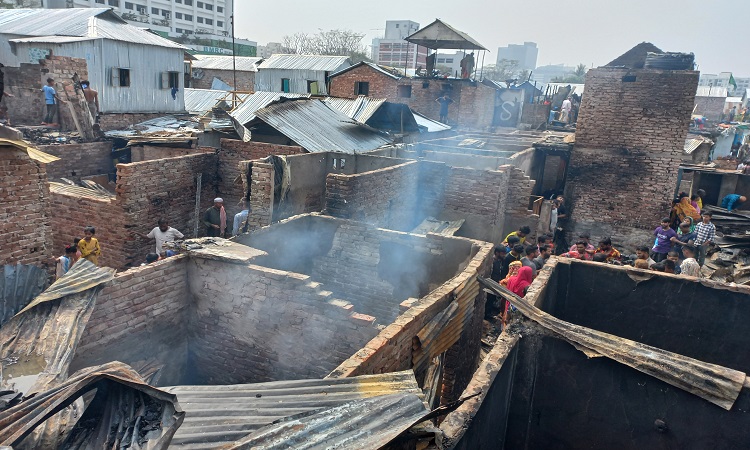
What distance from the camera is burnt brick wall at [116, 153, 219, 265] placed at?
34.0 feet

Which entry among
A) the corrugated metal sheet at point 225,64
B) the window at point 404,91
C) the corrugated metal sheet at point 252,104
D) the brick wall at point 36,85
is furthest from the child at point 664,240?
the corrugated metal sheet at point 225,64

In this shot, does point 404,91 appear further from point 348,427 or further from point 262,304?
point 348,427

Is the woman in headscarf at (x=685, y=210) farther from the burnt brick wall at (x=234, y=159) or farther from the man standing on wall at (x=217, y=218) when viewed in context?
the man standing on wall at (x=217, y=218)

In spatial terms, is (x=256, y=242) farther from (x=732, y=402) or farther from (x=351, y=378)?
(x=732, y=402)

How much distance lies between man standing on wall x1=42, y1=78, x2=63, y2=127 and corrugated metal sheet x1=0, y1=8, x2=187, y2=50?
3.62m

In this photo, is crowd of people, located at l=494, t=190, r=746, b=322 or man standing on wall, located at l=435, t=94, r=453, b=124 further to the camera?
man standing on wall, located at l=435, t=94, r=453, b=124

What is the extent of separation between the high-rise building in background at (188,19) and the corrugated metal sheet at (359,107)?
3550 cm

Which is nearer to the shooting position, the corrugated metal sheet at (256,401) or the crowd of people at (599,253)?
the corrugated metal sheet at (256,401)

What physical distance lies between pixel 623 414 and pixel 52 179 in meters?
13.5

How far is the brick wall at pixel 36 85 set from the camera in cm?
1541

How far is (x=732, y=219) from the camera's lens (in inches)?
590

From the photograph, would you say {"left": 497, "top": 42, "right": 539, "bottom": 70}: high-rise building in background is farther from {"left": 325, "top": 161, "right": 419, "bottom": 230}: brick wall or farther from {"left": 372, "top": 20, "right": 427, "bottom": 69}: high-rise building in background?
{"left": 325, "top": 161, "right": 419, "bottom": 230}: brick wall

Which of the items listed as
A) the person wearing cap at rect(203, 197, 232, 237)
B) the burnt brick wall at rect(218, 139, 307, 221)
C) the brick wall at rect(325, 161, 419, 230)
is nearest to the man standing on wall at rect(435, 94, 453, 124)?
the burnt brick wall at rect(218, 139, 307, 221)

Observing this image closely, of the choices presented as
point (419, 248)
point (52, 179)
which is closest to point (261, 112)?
point (52, 179)
